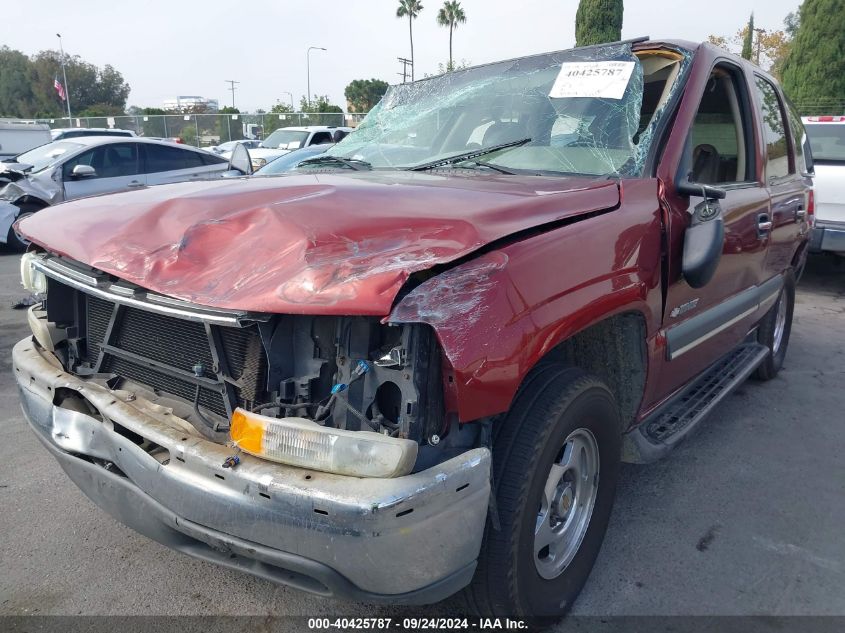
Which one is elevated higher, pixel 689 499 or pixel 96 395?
pixel 96 395

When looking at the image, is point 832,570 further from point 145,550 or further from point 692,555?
point 145,550

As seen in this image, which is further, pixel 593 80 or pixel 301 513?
pixel 593 80

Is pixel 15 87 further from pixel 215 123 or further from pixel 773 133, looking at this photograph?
pixel 773 133

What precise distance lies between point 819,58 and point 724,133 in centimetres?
2730

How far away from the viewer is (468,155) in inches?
118

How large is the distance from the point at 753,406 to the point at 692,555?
79.5 inches

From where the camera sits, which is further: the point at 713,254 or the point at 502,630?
the point at 713,254

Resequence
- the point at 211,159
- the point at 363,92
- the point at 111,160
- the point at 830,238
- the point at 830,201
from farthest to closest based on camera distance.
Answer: the point at 363,92, the point at 211,159, the point at 111,160, the point at 830,201, the point at 830,238

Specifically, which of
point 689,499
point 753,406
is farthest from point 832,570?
point 753,406

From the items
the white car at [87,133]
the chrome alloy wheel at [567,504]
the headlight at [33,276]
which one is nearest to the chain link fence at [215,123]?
the white car at [87,133]

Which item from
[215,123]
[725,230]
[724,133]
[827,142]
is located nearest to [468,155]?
[725,230]

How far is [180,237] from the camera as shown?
6.66ft

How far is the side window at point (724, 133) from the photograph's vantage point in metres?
3.26

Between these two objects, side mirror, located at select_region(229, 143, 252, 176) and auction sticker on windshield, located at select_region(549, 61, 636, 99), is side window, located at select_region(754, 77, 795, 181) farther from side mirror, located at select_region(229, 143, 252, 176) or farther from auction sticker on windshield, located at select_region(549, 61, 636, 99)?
side mirror, located at select_region(229, 143, 252, 176)
